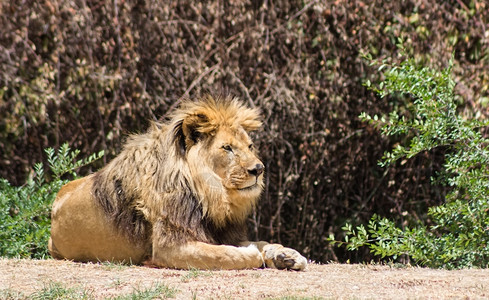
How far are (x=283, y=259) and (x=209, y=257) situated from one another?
525 mm

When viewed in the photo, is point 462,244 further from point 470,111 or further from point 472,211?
point 470,111

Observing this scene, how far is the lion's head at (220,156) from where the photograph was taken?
193 inches

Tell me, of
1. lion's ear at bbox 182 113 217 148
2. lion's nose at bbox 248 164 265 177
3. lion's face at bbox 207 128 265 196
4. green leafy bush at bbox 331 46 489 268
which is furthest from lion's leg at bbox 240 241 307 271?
green leafy bush at bbox 331 46 489 268

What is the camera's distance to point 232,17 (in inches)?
316

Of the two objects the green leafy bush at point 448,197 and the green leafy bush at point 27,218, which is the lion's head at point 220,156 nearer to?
the green leafy bush at point 448,197

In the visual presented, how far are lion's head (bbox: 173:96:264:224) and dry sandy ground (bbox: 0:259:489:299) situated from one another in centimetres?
53

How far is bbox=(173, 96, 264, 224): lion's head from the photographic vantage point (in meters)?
4.91

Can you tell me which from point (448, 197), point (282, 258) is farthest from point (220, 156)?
point (448, 197)

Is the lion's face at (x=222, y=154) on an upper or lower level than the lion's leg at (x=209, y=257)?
upper

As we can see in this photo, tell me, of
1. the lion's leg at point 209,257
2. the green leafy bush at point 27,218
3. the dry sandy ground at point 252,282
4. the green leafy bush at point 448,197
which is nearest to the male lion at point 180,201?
the lion's leg at point 209,257

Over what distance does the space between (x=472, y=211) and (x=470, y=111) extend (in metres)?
2.05

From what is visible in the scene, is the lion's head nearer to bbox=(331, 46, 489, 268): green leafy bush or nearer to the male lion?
the male lion

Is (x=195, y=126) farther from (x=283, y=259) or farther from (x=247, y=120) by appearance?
(x=283, y=259)

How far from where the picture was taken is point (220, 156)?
5004 millimetres
